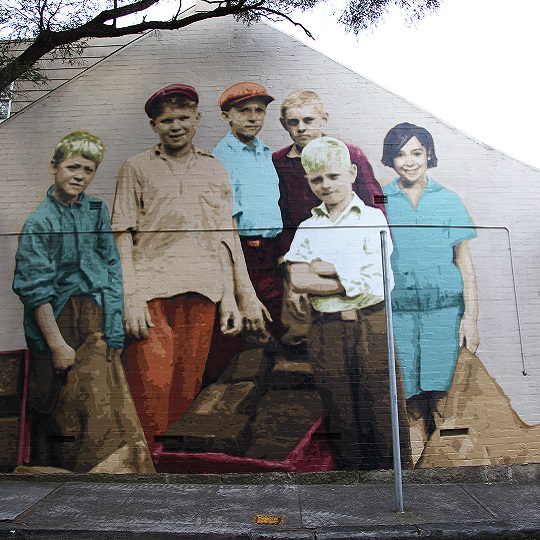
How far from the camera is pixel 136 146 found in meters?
7.32

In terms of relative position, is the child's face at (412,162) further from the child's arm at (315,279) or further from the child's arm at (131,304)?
the child's arm at (131,304)

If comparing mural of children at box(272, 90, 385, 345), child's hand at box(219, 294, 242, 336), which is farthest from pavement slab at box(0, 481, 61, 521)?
mural of children at box(272, 90, 385, 345)

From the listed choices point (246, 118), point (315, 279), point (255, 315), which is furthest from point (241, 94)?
point (255, 315)

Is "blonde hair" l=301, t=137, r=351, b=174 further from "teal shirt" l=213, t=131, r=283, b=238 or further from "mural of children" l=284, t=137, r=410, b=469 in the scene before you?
"teal shirt" l=213, t=131, r=283, b=238

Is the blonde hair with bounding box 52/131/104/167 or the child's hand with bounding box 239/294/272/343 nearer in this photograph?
the child's hand with bounding box 239/294/272/343

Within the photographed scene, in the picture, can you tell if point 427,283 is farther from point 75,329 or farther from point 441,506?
point 75,329

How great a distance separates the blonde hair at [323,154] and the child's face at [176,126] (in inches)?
61.9

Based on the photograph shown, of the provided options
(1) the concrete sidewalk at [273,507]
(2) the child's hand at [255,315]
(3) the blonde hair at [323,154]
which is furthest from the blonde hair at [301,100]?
(1) the concrete sidewalk at [273,507]

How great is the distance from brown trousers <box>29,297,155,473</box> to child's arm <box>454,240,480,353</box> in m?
4.29

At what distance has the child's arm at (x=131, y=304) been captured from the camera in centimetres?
687

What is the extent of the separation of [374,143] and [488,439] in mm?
4097

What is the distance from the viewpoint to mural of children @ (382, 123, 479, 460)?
6.80 metres

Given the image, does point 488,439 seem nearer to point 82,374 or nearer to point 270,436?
point 270,436

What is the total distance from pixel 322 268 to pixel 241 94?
269cm
